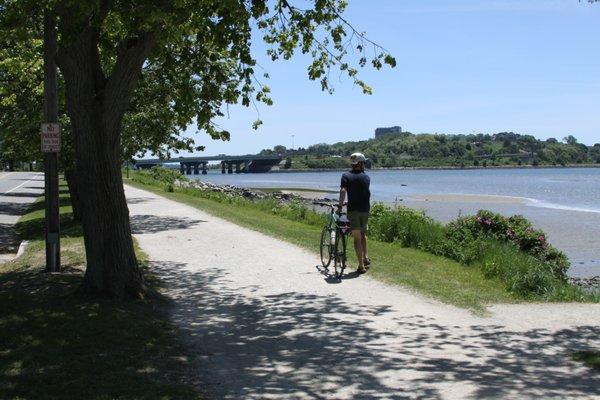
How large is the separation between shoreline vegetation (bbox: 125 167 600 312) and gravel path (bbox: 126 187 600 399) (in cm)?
65

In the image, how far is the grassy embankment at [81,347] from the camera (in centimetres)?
504

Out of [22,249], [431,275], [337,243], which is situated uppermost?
[337,243]

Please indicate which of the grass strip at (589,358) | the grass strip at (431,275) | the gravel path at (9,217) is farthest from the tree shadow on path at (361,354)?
the gravel path at (9,217)

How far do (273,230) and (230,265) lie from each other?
5.34 metres

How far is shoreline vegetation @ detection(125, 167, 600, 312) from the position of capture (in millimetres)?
9609

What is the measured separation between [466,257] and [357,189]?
3367 millimetres

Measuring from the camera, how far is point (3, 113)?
18797mm

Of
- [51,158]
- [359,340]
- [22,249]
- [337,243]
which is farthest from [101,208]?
[22,249]

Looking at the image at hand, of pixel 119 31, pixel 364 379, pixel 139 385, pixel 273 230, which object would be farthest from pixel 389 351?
pixel 273 230

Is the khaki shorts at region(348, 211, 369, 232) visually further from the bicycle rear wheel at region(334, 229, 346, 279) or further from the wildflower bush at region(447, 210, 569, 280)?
the wildflower bush at region(447, 210, 569, 280)

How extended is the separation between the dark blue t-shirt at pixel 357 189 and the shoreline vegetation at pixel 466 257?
1.15 meters

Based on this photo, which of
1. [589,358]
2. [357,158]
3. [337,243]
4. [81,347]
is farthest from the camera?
[337,243]

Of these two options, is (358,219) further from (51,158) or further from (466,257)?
(51,158)

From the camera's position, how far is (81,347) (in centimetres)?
614
